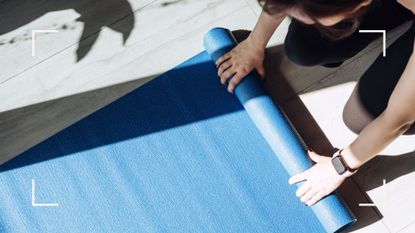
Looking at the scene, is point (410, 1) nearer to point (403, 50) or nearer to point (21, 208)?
point (403, 50)

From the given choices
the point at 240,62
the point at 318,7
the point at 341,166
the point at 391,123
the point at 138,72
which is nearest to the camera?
the point at 318,7

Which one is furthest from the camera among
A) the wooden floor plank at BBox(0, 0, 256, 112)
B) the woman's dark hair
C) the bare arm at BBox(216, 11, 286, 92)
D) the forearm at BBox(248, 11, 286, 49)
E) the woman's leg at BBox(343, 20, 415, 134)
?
the wooden floor plank at BBox(0, 0, 256, 112)

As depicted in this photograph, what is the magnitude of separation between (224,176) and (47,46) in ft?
2.74

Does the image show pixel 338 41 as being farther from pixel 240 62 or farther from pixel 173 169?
pixel 173 169

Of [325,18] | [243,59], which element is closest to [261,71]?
[243,59]

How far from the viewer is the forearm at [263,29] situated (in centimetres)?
140

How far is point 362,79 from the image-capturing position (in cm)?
143

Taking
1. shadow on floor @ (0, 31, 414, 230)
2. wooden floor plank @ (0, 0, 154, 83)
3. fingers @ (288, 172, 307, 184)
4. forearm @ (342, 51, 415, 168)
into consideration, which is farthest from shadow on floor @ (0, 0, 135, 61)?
forearm @ (342, 51, 415, 168)

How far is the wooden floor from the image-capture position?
1542mm

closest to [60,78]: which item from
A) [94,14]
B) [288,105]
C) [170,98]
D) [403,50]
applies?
[94,14]

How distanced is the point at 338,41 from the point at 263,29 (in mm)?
237

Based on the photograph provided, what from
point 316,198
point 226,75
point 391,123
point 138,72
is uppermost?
point 138,72

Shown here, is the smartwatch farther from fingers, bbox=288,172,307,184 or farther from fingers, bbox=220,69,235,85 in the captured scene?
fingers, bbox=220,69,235,85

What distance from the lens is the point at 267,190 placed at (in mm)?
1477
